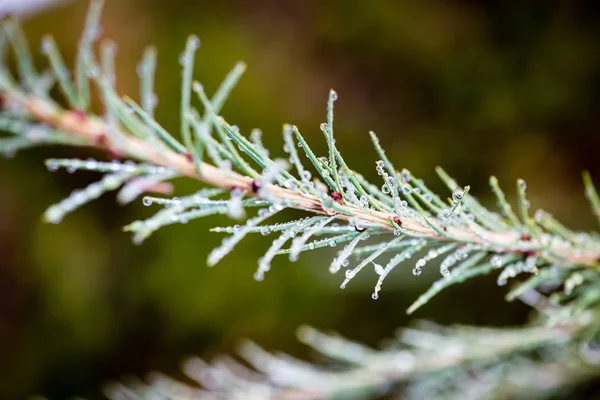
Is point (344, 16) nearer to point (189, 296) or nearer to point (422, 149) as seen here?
point (422, 149)

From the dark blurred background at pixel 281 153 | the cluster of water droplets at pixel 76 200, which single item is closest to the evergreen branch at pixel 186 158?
the cluster of water droplets at pixel 76 200

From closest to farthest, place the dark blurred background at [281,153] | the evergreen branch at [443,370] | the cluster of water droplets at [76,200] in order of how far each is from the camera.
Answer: the cluster of water droplets at [76,200]
the evergreen branch at [443,370]
the dark blurred background at [281,153]

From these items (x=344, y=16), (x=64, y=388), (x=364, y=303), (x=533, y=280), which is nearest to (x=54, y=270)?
(x=64, y=388)

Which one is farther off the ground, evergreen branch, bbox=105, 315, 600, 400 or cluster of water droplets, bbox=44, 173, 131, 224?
evergreen branch, bbox=105, 315, 600, 400

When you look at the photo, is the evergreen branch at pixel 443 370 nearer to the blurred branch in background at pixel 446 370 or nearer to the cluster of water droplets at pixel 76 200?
the blurred branch in background at pixel 446 370

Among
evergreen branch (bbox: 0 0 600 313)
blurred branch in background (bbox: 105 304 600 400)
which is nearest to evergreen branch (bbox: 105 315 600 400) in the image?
blurred branch in background (bbox: 105 304 600 400)

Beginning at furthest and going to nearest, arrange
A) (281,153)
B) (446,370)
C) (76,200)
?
(281,153)
(446,370)
(76,200)

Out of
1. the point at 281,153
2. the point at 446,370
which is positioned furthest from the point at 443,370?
the point at 281,153

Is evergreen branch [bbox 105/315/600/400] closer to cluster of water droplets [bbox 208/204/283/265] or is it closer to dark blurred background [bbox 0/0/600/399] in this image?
cluster of water droplets [bbox 208/204/283/265]

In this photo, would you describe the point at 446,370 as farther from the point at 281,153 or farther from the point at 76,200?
the point at 281,153
